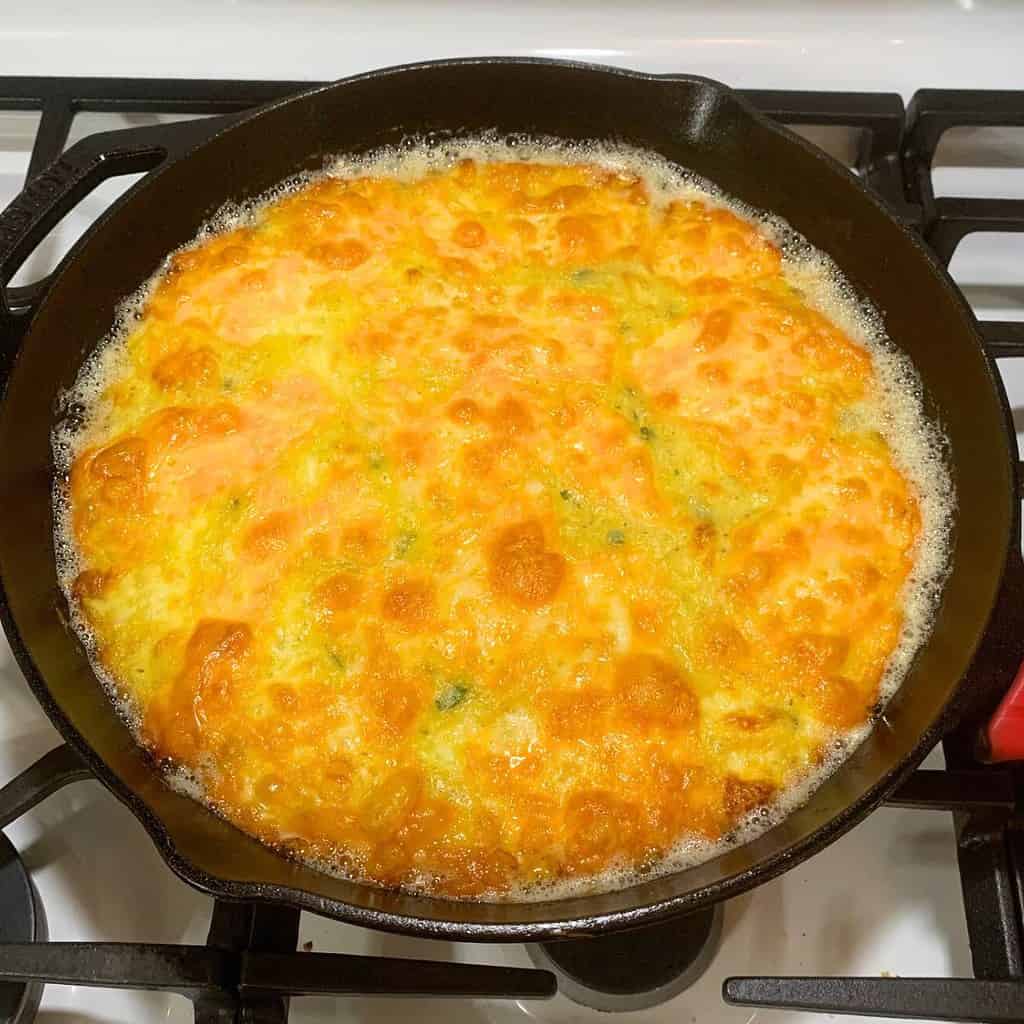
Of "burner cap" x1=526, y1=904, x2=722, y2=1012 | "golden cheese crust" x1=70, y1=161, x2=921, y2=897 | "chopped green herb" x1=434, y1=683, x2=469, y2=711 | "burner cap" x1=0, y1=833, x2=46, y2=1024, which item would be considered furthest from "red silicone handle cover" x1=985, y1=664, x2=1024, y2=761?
"burner cap" x1=0, y1=833, x2=46, y2=1024

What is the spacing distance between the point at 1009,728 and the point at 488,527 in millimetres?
619

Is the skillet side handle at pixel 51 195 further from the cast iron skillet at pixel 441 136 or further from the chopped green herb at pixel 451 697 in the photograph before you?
the chopped green herb at pixel 451 697

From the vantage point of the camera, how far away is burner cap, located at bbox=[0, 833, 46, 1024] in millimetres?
1113

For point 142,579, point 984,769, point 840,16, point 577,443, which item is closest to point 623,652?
point 577,443

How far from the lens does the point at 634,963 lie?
1.19 m

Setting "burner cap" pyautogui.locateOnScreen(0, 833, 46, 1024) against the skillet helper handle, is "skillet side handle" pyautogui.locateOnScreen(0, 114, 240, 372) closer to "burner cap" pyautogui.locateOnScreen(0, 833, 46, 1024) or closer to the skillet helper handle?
the skillet helper handle

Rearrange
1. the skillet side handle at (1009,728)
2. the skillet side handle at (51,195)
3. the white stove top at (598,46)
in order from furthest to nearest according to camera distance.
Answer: the white stove top at (598,46), the skillet side handle at (51,195), the skillet side handle at (1009,728)

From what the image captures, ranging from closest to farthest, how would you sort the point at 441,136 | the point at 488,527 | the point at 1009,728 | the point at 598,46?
the point at 1009,728, the point at 488,527, the point at 441,136, the point at 598,46

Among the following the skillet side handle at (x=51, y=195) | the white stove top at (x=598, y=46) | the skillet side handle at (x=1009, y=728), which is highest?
Result: the white stove top at (x=598, y=46)

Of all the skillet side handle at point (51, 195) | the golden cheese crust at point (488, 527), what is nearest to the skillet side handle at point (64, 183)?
the skillet side handle at point (51, 195)

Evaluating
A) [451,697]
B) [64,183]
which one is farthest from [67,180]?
[451,697]

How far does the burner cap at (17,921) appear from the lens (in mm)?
1113

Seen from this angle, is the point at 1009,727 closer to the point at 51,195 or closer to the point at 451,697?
the point at 451,697

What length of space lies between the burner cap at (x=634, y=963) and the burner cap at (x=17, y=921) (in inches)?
22.3
